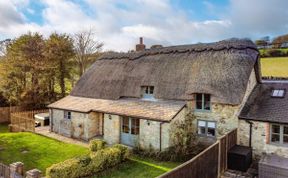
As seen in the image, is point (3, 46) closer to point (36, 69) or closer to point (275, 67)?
point (36, 69)

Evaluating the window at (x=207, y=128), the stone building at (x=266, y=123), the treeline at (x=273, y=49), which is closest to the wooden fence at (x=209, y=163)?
the stone building at (x=266, y=123)

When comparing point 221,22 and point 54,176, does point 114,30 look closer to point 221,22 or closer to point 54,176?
point 221,22

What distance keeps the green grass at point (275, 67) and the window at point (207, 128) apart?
15.1 m

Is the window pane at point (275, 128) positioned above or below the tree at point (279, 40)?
below

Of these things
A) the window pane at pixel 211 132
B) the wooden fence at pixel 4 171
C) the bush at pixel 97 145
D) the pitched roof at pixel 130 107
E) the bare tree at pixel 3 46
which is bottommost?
the wooden fence at pixel 4 171

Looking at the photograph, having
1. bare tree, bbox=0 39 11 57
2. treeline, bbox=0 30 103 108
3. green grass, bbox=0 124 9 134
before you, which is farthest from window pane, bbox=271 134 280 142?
bare tree, bbox=0 39 11 57

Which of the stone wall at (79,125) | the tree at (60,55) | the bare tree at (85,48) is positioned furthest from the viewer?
the bare tree at (85,48)

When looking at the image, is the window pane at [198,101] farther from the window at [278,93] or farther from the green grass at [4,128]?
the green grass at [4,128]

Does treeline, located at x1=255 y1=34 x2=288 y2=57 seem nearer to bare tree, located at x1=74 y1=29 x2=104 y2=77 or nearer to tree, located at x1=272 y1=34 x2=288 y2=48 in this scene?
tree, located at x1=272 y1=34 x2=288 y2=48

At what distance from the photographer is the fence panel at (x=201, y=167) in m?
7.04

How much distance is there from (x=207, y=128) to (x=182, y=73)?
3.82 metres

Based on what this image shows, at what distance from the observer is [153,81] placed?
1596 cm

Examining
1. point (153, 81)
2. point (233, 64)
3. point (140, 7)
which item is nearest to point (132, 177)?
point (153, 81)

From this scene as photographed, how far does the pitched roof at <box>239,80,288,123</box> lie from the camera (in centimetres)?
1168
